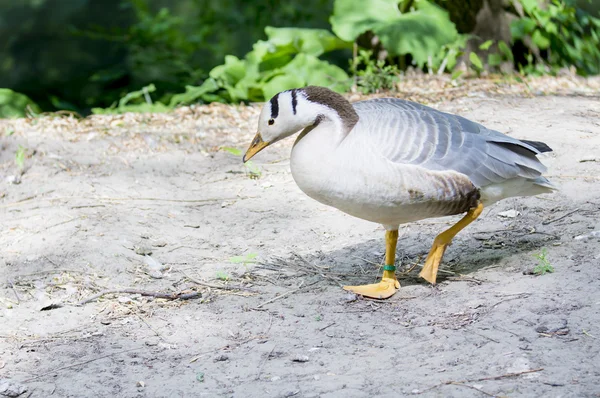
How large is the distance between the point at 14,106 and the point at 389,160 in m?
5.28

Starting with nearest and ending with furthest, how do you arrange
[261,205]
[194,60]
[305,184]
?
[305,184]
[261,205]
[194,60]

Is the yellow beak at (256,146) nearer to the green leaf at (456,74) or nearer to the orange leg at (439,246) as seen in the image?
the orange leg at (439,246)

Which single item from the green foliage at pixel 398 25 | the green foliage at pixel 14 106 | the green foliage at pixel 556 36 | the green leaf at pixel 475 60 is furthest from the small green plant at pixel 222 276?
the green foliage at pixel 556 36

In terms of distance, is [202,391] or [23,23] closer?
[202,391]

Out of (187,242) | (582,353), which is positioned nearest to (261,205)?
(187,242)

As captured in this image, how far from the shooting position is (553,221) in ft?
13.8

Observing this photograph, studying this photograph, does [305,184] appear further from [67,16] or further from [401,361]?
[67,16]

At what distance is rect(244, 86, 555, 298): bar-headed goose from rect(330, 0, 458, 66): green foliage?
3320mm

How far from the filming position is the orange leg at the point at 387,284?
11.9ft

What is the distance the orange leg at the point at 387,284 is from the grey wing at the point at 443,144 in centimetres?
50

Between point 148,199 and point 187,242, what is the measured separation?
27.7 inches

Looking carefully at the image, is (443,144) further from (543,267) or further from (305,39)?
(305,39)

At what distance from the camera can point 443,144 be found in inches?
138

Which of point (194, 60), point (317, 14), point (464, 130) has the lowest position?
point (194, 60)
